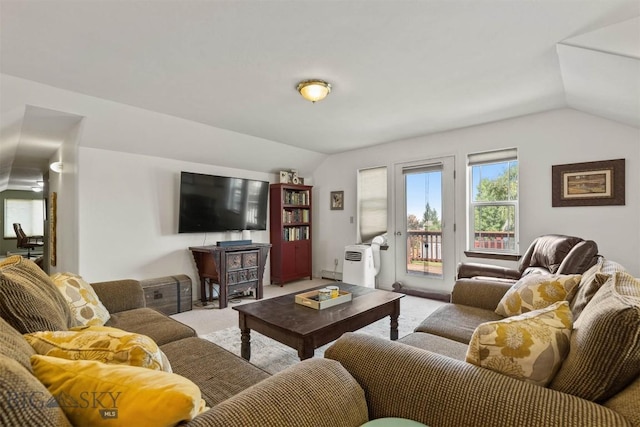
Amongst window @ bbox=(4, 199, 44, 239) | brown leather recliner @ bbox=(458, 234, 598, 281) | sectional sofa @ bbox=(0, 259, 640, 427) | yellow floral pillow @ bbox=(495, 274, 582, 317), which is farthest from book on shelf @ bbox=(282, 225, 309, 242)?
window @ bbox=(4, 199, 44, 239)

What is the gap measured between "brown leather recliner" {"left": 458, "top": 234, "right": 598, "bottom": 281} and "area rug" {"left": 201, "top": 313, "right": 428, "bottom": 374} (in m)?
0.85

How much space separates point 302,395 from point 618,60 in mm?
2669

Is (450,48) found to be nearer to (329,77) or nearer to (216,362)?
(329,77)

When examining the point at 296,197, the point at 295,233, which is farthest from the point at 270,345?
the point at 296,197

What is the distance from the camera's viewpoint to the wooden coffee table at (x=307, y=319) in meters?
1.88

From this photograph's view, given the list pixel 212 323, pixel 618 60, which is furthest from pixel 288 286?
pixel 618 60

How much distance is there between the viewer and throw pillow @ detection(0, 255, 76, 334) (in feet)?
3.58

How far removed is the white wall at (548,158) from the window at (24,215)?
38.5 ft

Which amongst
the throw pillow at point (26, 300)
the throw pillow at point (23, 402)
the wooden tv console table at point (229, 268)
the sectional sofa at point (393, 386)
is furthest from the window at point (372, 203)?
the throw pillow at point (23, 402)

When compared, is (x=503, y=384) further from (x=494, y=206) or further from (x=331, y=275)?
(x=331, y=275)

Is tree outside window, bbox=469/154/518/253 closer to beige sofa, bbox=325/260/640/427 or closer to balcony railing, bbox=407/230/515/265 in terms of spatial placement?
balcony railing, bbox=407/230/515/265

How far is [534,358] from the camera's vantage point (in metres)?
0.97

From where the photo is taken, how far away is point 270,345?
8.59 ft

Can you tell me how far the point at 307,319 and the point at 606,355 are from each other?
151 cm
